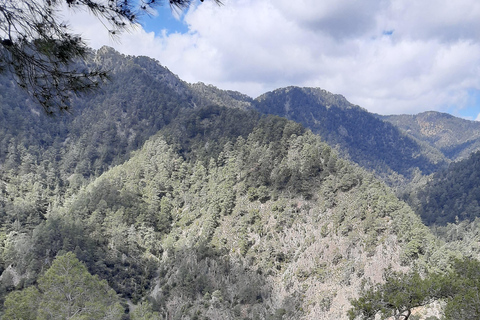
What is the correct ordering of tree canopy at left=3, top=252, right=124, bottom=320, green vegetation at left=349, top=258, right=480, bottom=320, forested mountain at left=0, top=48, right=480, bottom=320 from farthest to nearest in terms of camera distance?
forested mountain at left=0, top=48, right=480, bottom=320 → tree canopy at left=3, top=252, right=124, bottom=320 → green vegetation at left=349, top=258, right=480, bottom=320

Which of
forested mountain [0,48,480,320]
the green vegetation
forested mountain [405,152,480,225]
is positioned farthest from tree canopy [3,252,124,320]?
forested mountain [405,152,480,225]

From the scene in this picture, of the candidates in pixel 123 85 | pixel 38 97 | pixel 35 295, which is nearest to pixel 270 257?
pixel 35 295

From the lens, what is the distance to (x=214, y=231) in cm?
4791

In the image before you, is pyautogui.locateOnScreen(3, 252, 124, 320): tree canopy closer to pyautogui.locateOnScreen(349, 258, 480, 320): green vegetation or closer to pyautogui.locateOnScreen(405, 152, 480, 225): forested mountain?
pyautogui.locateOnScreen(349, 258, 480, 320): green vegetation

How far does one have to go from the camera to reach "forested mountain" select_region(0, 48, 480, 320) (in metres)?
31.2

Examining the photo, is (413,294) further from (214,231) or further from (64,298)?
(214,231)

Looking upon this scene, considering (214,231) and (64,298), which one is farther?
(214,231)

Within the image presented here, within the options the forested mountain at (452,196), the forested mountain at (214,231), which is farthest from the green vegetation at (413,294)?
the forested mountain at (452,196)

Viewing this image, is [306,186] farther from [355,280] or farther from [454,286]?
[454,286]

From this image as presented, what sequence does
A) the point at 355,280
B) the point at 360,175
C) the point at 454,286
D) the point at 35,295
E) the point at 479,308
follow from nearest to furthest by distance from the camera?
the point at 479,308
the point at 454,286
the point at 35,295
the point at 355,280
the point at 360,175

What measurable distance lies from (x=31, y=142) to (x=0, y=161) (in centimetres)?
1255

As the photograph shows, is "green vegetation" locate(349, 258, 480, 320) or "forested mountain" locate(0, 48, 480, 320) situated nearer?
"green vegetation" locate(349, 258, 480, 320)

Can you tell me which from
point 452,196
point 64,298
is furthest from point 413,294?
point 452,196

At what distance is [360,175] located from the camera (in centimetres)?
4306
